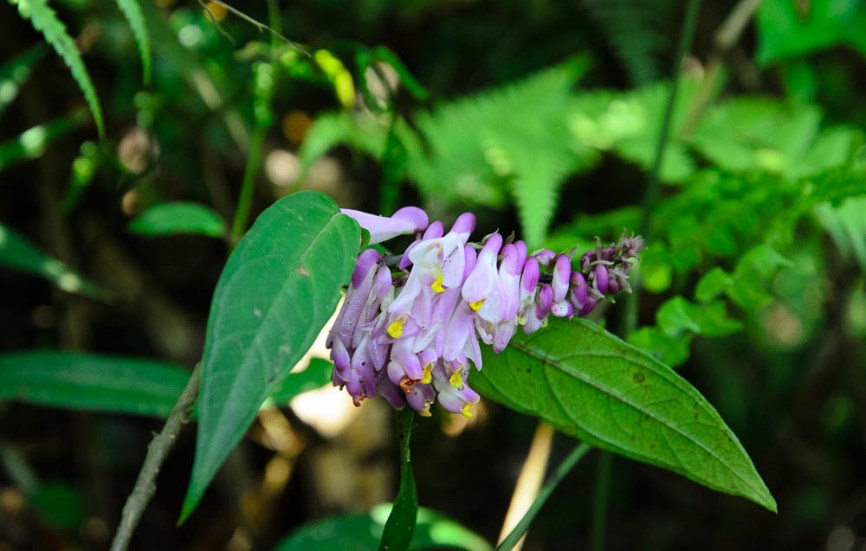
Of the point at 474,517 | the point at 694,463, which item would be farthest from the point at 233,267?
the point at 474,517

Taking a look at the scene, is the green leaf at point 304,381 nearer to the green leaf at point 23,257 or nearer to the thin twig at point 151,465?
the thin twig at point 151,465

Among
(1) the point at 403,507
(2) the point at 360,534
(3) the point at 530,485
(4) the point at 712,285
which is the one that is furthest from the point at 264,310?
(3) the point at 530,485

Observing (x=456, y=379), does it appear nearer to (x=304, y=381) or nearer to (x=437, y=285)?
(x=437, y=285)

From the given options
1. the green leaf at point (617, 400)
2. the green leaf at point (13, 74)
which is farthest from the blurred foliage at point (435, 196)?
the green leaf at point (617, 400)

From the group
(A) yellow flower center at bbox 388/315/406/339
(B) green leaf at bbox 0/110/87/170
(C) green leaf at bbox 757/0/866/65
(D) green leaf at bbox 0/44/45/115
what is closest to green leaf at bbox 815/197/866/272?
(C) green leaf at bbox 757/0/866/65

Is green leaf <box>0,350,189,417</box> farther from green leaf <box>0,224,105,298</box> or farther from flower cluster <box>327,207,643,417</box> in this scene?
flower cluster <box>327,207,643,417</box>

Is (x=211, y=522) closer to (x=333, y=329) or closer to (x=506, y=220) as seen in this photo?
(x=506, y=220)
